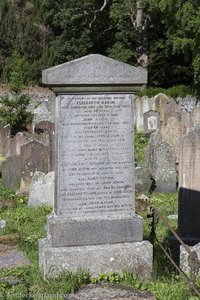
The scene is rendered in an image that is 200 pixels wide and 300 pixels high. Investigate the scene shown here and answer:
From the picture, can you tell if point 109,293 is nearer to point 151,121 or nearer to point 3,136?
point 3,136

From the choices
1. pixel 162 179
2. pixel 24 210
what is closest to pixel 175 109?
pixel 162 179

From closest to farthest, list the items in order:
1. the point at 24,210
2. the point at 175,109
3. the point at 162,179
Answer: the point at 24,210, the point at 162,179, the point at 175,109

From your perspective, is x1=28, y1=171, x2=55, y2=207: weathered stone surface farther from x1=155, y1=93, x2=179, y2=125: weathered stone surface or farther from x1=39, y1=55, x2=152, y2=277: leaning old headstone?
x1=155, y1=93, x2=179, y2=125: weathered stone surface

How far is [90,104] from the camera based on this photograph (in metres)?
5.88

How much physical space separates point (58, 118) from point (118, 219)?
3.79 ft

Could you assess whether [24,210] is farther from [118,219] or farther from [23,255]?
[118,219]

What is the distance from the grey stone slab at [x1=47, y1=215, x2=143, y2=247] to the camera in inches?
229

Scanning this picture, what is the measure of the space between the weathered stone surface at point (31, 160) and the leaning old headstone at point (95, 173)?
6.41 metres

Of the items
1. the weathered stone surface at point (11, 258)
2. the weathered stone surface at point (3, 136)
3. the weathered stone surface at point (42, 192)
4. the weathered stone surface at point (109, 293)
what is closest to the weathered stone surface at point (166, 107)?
the weathered stone surface at point (3, 136)

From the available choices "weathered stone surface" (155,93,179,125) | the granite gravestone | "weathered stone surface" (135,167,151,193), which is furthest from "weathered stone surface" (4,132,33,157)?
"weathered stone surface" (155,93,179,125)

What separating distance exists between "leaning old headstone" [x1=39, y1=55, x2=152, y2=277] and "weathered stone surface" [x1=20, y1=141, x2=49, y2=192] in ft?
21.0

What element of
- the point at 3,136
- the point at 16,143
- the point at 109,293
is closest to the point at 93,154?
the point at 109,293

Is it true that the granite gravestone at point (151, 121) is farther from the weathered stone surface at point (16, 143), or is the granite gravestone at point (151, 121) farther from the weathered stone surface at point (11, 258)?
the weathered stone surface at point (11, 258)

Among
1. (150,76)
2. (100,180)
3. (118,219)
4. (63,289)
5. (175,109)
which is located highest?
(150,76)
